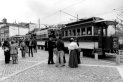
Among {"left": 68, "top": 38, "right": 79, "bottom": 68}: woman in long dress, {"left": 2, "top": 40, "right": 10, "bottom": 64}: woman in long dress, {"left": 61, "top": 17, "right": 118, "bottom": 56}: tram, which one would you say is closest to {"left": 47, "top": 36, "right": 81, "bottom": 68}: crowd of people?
{"left": 68, "top": 38, "right": 79, "bottom": 68}: woman in long dress

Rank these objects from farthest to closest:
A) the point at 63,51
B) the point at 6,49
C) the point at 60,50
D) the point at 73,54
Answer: the point at 6,49 < the point at 63,51 < the point at 60,50 < the point at 73,54

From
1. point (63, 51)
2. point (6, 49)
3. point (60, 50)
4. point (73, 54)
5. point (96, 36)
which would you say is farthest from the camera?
point (96, 36)

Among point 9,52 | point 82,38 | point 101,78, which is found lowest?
point 101,78

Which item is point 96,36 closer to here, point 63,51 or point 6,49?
point 63,51

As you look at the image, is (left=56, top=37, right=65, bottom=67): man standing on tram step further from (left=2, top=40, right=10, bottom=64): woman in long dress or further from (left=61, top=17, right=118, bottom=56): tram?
(left=61, top=17, right=118, bottom=56): tram

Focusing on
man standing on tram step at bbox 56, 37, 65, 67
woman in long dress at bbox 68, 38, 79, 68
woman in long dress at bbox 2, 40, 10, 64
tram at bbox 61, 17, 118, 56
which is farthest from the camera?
tram at bbox 61, 17, 118, 56

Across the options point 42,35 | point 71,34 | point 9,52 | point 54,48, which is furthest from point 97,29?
point 42,35

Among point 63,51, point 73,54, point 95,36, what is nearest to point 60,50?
point 63,51

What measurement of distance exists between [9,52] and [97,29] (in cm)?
781

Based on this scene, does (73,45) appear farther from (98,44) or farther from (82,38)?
(82,38)

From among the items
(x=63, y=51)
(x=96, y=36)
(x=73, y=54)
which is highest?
(x=96, y=36)

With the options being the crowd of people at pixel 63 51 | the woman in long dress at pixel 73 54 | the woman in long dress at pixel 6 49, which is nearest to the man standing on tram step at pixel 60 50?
the crowd of people at pixel 63 51

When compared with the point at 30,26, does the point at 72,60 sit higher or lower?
lower

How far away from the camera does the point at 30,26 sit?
3078 inches
